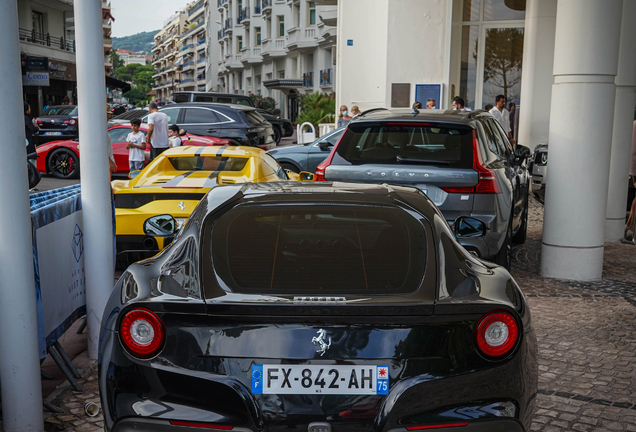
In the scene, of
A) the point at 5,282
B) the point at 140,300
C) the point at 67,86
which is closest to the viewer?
the point at 140,300

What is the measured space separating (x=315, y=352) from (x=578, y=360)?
3328mm

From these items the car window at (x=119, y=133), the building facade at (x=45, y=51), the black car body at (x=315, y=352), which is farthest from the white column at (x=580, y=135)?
the building facade at (x=45, y=51)

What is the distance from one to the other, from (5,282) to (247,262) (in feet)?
4.92

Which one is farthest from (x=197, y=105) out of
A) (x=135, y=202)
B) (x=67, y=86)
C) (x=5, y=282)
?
(x=67, y=86)

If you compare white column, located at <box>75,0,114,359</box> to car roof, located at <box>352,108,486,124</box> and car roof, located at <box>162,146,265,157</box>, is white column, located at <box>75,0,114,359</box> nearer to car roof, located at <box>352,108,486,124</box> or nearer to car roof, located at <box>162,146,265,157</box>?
car roof, located at <box>352,108,486,124</box>

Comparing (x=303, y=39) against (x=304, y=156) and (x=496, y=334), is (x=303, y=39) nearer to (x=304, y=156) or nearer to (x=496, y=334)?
(x=304, y=156)

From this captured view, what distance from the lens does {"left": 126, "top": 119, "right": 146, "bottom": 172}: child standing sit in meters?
14.9

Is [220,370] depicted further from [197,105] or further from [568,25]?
[197,105]

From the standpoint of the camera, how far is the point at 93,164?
491 centimetres

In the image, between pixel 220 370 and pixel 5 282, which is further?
pixel 5 282

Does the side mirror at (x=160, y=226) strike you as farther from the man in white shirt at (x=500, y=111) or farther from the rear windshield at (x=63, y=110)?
the rear windshield at (x=63, y=110)

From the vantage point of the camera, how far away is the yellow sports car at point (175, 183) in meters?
7.08

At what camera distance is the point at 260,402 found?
8.34 ft

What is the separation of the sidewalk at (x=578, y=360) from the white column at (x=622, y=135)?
222 cm
